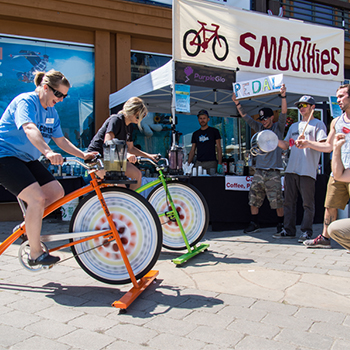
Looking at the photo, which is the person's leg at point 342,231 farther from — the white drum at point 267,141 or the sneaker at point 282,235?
the sneaker at point 282,235

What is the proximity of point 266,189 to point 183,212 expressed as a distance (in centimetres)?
208

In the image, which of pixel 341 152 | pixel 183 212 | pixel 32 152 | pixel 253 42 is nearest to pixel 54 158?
pixel 32 152

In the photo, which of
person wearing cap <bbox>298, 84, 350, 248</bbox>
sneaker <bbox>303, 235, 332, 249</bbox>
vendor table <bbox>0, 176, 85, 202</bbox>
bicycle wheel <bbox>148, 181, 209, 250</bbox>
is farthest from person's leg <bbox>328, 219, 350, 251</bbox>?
vendor table <bbox>0, 176, 85, 202</bbox>

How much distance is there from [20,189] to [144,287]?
1.32 metres

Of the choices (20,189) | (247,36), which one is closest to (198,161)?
(247,36)

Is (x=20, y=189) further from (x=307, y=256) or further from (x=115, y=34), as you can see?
(x=115, y=34)

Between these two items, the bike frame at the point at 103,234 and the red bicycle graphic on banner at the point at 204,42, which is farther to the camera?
the red bicycle graphic on banner at the point at 204,42

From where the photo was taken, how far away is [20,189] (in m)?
2.80

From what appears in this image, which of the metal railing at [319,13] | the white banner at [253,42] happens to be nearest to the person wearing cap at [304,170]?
the white banner at [253,42]

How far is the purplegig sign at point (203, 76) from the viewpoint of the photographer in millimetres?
5906

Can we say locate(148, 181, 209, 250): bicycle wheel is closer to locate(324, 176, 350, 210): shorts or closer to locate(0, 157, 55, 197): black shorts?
locate(0, 157, 55, 197): black shorts

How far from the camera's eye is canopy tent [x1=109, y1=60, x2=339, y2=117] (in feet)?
21.2

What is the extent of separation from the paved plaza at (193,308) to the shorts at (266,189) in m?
1.57

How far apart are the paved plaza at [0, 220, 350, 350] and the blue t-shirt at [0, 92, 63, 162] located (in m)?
1.23
